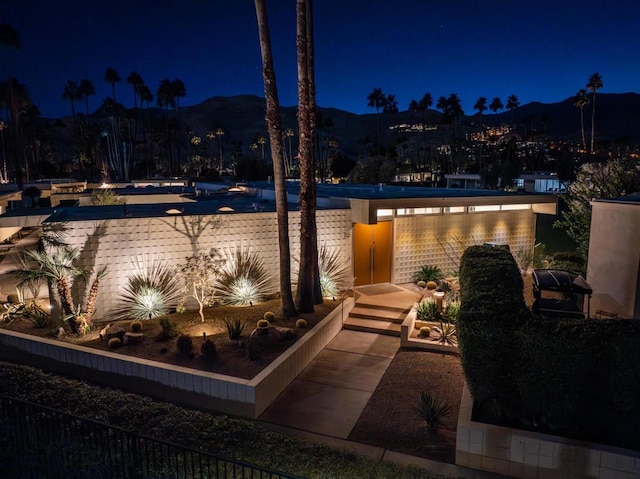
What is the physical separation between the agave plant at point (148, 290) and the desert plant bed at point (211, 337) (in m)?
0.29

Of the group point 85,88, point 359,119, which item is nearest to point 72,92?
point 85,88

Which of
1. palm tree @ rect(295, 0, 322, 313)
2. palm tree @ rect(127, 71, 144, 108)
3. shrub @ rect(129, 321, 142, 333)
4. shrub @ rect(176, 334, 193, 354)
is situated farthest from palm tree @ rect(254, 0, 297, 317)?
palm tree @ rect(127, 71, 144, 108)

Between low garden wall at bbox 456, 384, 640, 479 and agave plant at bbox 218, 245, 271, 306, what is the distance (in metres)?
7.12

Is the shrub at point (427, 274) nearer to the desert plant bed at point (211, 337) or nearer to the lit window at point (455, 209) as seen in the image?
the lit window at point (455, 209)

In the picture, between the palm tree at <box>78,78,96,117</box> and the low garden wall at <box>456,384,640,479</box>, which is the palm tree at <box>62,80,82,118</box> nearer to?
the palm tree at <box>78,78,96,117</box>

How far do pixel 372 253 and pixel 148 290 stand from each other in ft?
22.5

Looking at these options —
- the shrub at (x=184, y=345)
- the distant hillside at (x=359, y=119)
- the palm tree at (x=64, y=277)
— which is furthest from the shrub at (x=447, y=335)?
the distant hillside at (x=359, y=119)

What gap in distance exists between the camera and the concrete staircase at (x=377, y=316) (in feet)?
36.6

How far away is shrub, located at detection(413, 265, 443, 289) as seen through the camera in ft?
47.3

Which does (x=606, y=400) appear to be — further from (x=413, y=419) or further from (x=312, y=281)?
(x=312, y=281)

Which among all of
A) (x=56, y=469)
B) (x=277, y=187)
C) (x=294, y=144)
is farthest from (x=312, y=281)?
(x=294, y=144)

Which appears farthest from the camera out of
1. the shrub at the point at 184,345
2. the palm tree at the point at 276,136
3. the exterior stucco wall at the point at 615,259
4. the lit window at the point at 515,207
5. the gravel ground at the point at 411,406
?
the lit window at the point at 515,207

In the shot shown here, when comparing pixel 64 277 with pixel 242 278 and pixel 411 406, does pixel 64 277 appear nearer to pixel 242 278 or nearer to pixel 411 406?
pixel 242 278

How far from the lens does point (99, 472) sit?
5.17 m
